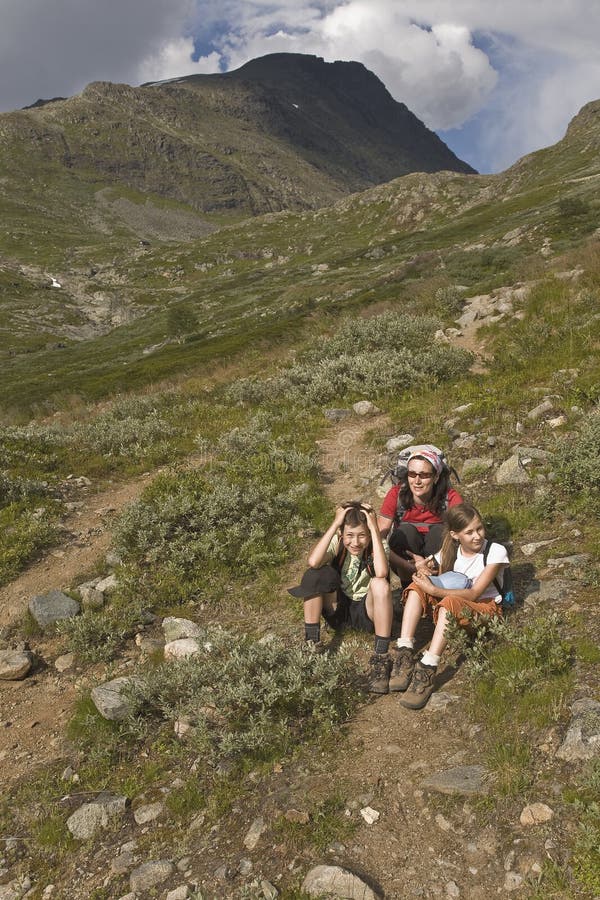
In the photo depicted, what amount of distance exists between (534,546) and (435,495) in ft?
4.87

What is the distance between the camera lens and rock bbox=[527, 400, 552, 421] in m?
11.2

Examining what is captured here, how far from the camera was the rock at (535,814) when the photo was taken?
382 cm

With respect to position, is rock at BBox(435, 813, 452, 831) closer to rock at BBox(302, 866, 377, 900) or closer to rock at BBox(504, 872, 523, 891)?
rock at BBox(504, 872, 523, 891)

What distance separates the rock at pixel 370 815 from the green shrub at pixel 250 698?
952 millimetres

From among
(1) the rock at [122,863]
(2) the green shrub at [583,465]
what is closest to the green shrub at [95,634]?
(1) the rock at [122,863]

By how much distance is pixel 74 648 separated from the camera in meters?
7.41

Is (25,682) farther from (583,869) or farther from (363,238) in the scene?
(363,238)

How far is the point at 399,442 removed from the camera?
12523mm

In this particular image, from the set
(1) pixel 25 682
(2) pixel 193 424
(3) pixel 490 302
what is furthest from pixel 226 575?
(3) pixel 490 302

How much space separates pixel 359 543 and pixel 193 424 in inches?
417

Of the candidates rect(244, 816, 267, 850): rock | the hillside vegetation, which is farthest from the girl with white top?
rect(244, 816, 267, 850): rock

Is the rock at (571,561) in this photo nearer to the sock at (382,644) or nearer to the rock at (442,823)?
the sock at (382,644)

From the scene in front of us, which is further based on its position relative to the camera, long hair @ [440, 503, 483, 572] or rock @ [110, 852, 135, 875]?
long hair @ [440, 503, 483, 572]

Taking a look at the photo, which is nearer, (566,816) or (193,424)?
(566,816)
